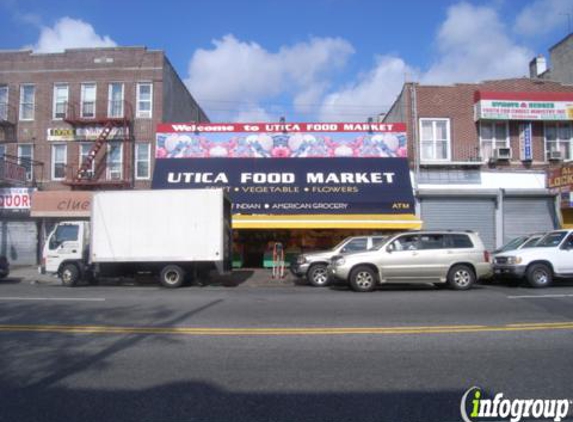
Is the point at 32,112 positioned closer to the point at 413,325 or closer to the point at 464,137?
the point at 464,137

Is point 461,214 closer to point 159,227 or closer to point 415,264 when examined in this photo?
point 415,264

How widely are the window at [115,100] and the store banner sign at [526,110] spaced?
1763 centimetres

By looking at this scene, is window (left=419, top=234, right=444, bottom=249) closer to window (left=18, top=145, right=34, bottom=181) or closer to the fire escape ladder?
the fire escape ladder

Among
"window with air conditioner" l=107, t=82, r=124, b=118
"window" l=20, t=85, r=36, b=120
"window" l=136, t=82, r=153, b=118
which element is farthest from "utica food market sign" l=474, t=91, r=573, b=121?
"window" l=20, t=85, r=36, b=120

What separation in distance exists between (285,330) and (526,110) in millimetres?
19123

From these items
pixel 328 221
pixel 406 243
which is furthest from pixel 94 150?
pixel 406 243

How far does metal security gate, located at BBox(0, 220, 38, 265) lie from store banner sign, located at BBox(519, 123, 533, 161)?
2388 cm

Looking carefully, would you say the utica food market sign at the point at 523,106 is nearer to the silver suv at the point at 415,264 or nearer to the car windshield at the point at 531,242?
the car windshield at the point at 531,242

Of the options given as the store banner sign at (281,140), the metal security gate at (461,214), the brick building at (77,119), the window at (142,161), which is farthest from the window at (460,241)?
the window at (142,161)

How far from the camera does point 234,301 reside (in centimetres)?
1131

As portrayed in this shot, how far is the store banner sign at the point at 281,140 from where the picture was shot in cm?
2142

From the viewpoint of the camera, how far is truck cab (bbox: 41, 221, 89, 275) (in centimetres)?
1570

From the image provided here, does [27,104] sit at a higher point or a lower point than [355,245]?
higher

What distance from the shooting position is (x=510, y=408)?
4371 mm
